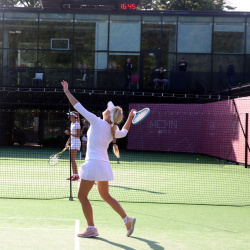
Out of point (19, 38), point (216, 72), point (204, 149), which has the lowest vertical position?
point (204, 149)

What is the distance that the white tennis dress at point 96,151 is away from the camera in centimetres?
627

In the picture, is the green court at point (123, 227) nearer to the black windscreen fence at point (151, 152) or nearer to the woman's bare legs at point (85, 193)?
the woman's bare legs at point (85, 193)

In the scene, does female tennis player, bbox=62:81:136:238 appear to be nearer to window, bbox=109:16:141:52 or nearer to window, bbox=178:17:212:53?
window, bbox=109:16:141:52

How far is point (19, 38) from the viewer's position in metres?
29.0

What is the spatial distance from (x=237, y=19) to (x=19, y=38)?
13.0 meters

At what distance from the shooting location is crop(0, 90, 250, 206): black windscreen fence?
37.3 ft

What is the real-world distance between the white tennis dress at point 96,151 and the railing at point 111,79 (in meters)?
21.4

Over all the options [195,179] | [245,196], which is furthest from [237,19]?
[245,196]

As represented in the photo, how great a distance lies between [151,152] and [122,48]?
6444mm

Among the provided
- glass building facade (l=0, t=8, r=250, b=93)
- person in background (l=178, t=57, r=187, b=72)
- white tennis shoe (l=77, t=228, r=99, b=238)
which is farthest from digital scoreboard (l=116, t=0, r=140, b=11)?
white tennis shoe (l=77, t=228, r=99, b=238)

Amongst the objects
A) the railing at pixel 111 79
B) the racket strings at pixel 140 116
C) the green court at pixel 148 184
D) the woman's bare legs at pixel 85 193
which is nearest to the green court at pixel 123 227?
the woman's bare legs at pixel 85 193

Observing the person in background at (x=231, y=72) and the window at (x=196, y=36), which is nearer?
the person in background at (x=231, y=72)

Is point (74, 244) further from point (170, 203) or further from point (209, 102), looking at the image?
point (209, 102)

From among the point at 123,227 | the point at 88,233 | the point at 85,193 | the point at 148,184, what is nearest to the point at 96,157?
the point at 85,193
